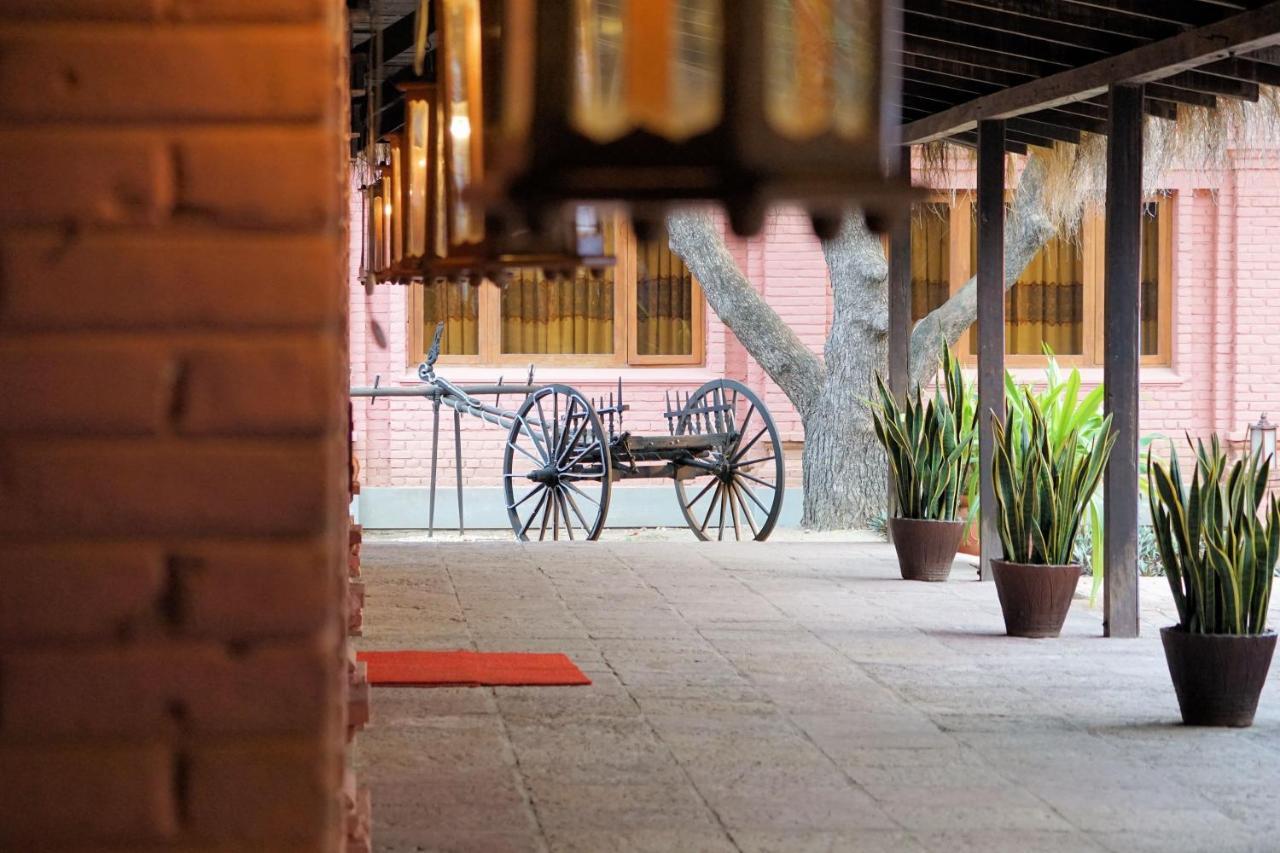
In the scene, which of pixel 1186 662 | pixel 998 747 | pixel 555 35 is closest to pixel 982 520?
pixel 1186 662

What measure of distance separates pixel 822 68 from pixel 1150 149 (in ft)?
28.1

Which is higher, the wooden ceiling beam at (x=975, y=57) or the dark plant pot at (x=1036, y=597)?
the wooden ceiling beam at (x=975, y=57)

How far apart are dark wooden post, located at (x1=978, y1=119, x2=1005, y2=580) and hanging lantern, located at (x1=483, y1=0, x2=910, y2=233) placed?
622cm

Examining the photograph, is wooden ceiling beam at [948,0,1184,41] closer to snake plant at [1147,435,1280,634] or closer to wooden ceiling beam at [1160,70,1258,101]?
wooden ceiling beam at [1160,70,1258,101]

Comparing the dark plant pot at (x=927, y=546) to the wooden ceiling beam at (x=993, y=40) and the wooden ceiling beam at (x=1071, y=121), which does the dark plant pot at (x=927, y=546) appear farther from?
the wooden ceiling beam at (x=993, y=40)

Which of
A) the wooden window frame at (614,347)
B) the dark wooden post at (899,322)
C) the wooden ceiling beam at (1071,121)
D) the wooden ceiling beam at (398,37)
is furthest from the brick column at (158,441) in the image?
the wooden window frame at (614,347)

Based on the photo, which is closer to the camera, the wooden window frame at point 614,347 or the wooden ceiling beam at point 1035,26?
the wooden ceiling beam at point 1035,26

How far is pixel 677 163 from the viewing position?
40.8 inches

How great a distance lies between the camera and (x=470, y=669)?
16.5 feet

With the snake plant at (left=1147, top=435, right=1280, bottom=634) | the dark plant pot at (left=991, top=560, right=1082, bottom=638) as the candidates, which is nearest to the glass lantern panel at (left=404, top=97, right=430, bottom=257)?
the snake plant at (left=1147, top=435, right=1280, bottom=634)

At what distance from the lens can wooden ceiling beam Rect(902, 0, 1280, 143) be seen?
5.03 meters

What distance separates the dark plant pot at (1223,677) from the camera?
450 cm

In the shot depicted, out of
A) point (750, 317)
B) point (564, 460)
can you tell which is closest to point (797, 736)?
point (564, 460)

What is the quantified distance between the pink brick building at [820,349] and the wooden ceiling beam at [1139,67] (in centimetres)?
520
